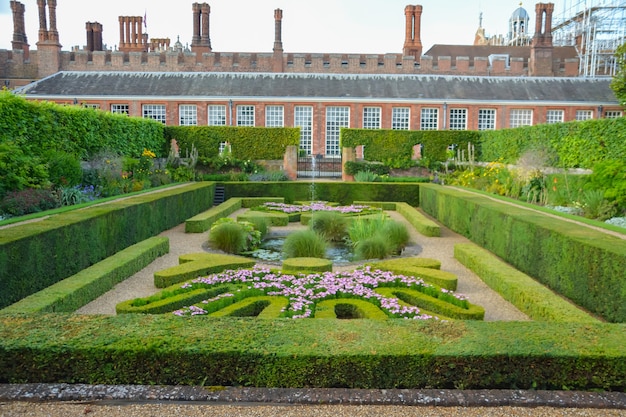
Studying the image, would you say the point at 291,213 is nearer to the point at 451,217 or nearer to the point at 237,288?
the point at 451,217

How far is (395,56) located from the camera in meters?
31.9

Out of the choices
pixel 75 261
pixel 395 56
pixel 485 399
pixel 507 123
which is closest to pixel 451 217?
pixel 75 261

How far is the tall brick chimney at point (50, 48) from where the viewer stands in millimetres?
32031

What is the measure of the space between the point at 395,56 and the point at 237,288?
28.7 meters

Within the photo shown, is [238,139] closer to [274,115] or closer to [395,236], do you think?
[274,115]

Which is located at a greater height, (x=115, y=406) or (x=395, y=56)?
(x=395, y=56)

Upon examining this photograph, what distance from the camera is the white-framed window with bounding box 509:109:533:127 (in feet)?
97.0

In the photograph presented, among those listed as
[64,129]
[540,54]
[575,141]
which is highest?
[540,54]

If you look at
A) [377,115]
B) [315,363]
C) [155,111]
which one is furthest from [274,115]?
[315,363]

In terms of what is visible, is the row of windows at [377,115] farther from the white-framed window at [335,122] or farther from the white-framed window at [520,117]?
the white-framed window at [335,122]

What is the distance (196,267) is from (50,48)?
31.0m

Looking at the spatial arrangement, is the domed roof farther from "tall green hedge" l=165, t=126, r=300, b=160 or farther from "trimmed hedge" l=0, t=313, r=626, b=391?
"trimmed hedge" l=0, t=313, r=626, b=391

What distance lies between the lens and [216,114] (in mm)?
29562

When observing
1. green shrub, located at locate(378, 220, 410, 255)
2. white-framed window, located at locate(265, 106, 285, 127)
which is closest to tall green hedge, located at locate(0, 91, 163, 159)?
green shrub, located at locate(378, 220, 410, 255)
